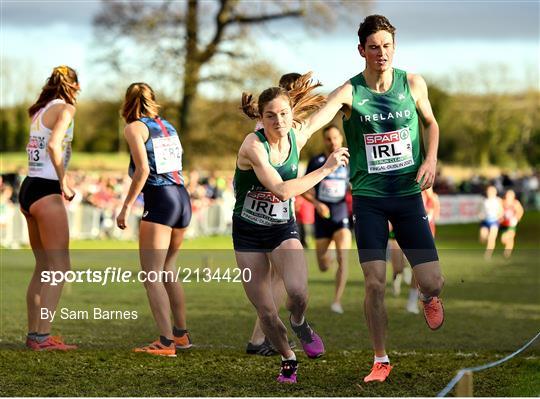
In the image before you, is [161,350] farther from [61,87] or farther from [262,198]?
[61,87]

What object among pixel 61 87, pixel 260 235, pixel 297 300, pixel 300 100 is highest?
pixel 61 87

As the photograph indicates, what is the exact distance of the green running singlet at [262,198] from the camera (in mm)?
7223

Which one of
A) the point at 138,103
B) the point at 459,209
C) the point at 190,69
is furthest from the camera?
the point at 459,209

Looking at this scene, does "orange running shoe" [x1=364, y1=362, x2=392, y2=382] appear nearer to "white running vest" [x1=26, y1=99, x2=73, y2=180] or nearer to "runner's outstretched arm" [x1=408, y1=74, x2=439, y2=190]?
"runner's outstretched arm" [x1=408, y1=74, x2=439, y2=190]

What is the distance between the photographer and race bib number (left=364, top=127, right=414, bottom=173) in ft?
24.1

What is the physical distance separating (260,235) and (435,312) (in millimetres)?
1352

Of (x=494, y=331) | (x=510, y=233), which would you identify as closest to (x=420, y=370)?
(x=494, y=331)

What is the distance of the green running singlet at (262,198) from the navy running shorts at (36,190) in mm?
2341

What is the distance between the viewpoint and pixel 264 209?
7.28 meters

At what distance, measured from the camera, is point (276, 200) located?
725cm

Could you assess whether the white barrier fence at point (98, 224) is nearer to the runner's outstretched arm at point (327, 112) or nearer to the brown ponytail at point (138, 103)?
the brown ponytail at point (138, 103)
